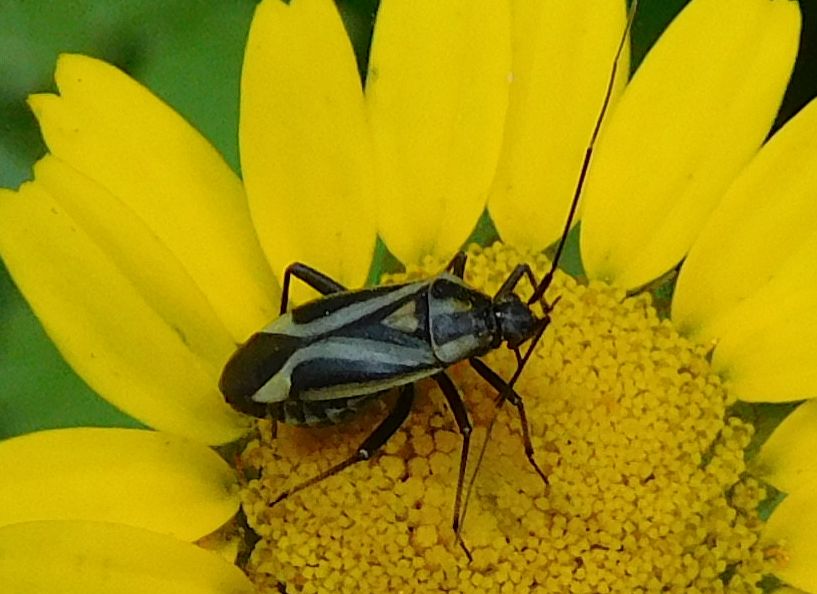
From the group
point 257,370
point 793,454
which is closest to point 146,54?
point 257,370

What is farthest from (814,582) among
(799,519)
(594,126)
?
(594,126)

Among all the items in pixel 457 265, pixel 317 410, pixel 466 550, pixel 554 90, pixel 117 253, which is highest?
pixel 554 90

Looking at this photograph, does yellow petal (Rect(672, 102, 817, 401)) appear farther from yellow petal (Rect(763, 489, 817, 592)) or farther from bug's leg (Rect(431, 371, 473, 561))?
bug's leg (Rect(431, 371, 473, 561))

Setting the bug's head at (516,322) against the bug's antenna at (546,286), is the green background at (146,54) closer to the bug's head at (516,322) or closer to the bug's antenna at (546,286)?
the bug's antenna at (546,286)

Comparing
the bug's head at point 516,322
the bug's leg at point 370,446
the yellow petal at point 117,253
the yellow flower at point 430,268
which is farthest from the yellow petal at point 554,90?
the yellow petal at point 117,253

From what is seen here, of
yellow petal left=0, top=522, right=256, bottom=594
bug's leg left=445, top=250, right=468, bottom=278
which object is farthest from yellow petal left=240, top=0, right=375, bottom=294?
yellow petal left=0, top=522, right=256, bottom=594

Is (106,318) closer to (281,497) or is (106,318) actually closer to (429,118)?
(281,497)

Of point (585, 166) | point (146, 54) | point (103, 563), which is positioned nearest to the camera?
point (103, 563)
